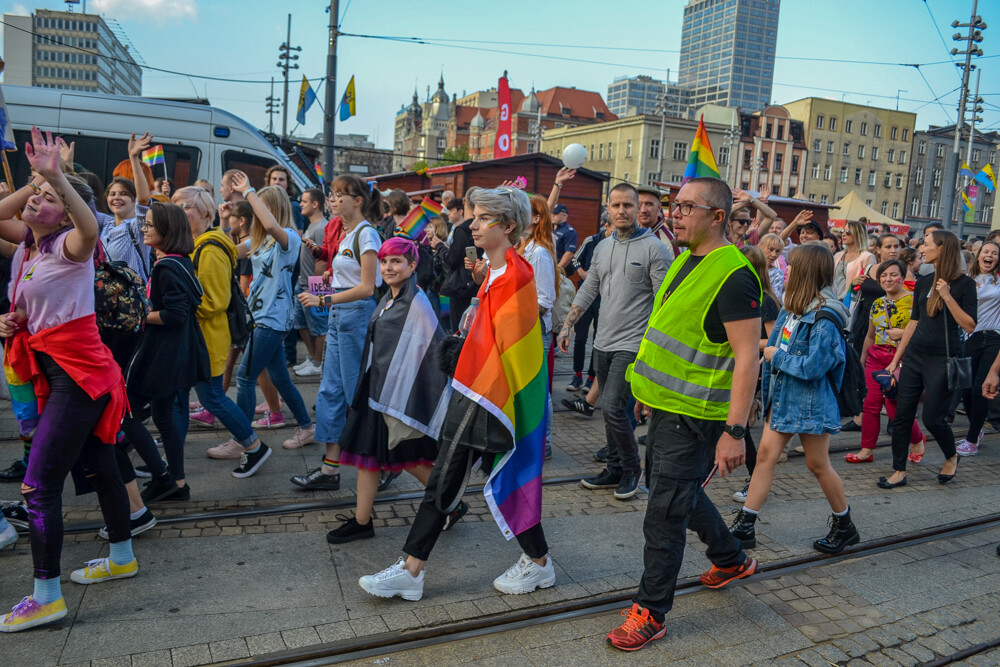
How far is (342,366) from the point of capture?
5238 millimetres

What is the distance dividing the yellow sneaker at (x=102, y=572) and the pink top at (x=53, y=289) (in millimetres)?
1181

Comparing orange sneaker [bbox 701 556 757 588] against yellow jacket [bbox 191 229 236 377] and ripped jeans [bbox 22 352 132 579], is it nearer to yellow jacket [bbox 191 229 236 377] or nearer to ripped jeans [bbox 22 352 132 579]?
ripped jeans [bbox 22 352 132 579]

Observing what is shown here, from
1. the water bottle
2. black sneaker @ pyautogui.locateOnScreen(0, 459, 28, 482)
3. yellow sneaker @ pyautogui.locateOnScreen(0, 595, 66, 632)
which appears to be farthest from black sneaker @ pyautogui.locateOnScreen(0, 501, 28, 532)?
the water bottle

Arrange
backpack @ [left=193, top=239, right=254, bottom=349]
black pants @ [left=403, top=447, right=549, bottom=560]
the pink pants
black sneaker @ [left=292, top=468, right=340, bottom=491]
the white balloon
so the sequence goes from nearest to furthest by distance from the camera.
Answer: black pants @ [left=403, top=447, right=549, bottom=560], black sneaker @ [left=292, top=468, right=340, bottom=491], backpack @ [left=193, top=239, right=254, bottom=349], the pink pants, the white balloon

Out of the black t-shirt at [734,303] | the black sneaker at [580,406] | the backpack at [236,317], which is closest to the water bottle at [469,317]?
the black t-shirt at [734,303]

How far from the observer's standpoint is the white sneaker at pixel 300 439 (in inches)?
247

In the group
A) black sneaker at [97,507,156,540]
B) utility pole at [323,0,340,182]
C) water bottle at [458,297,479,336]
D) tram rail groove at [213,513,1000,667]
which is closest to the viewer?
tram rail groove at [213,513,1000,667]

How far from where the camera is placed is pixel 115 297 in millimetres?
4270

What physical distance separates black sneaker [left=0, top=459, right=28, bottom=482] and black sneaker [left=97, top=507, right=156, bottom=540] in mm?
1317

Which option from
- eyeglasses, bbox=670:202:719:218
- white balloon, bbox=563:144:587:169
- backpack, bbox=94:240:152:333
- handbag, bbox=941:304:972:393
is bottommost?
handbag, bbox=941:304:972:393

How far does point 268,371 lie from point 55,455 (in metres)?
2.84

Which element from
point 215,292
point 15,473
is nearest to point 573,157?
point 215,292

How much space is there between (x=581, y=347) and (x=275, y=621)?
19.4 feet

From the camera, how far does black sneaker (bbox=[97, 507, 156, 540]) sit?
4.29m
